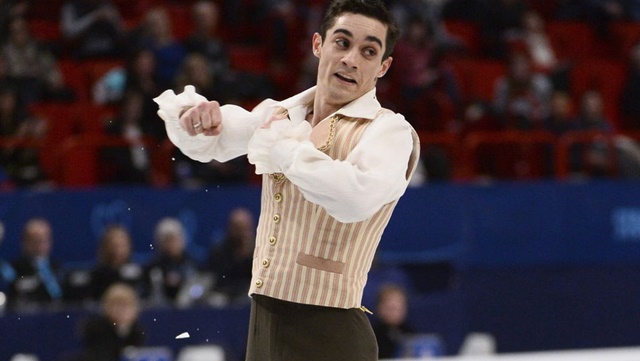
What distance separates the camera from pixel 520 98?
12047mm

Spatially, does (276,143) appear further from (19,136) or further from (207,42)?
(207,42)

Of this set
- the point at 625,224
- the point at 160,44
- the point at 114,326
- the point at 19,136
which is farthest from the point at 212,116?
the point at 625,224

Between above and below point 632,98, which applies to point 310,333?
below

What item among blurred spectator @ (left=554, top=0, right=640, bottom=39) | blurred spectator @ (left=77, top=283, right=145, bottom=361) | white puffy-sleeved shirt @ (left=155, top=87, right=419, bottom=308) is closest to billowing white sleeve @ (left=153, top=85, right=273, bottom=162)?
white puffy-sleeved shirt @ (left=155, top=87, right=419, bottom=308)

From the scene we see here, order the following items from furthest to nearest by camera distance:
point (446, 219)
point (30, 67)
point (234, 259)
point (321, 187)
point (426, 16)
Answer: point (426, 16)
point (446, 219)
point (30, 67)
point (234, 259)
point (321, 187)

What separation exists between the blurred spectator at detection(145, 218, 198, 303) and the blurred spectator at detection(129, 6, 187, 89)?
6.58ft

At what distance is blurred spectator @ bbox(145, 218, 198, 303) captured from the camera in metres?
9.02

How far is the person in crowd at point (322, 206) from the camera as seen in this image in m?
3.96

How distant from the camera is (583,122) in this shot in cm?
1201

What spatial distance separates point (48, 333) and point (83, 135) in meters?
2.38

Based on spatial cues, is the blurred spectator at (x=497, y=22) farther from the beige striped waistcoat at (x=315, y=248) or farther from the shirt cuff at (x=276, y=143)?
the shirt cuff at (x=276, y=143)

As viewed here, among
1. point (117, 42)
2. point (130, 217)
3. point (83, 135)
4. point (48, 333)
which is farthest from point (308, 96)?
point (117, 42)

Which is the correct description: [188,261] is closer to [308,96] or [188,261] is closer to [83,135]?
[83,135]

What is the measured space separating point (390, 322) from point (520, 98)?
4048 millimetres
